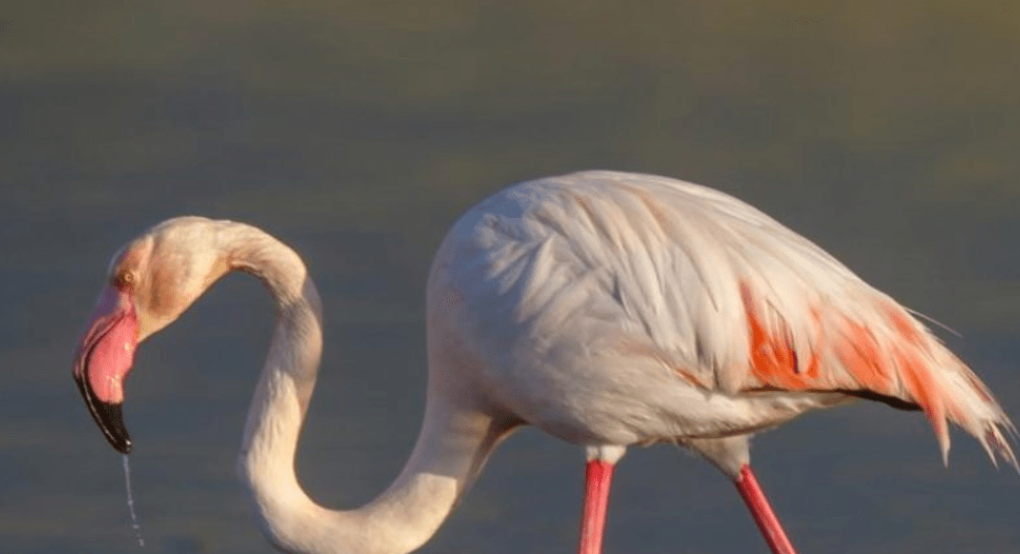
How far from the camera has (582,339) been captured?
6.38 metres

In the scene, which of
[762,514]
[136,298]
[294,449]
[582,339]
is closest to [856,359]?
[582,339]

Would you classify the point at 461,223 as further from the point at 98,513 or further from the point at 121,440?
the point at 98,513

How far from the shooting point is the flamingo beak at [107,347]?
21.9 feet

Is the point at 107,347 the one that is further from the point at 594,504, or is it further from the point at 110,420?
the point at 594,504

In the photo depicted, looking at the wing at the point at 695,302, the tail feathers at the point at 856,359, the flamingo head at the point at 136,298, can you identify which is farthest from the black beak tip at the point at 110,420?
the tail feathers at the point at 856,359

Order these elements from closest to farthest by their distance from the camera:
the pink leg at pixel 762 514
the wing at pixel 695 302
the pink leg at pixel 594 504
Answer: the wing at pixel 695 302 → the pink leg at pixel 594 504 → the pink leg at pixel 762 514

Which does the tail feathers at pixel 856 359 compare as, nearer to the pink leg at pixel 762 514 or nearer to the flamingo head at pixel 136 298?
the pink leg at pixel 762 514

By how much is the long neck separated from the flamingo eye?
24 cm

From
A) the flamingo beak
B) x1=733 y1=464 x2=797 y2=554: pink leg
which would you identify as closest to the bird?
the flamingo beak

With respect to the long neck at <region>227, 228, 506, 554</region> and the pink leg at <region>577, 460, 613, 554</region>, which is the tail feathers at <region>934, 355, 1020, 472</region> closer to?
the pink leg at <region>577, 460, 613, 554</region>

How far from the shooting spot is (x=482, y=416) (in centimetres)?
671

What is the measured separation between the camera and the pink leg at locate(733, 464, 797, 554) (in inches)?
275

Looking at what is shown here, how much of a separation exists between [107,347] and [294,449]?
0.50 metres

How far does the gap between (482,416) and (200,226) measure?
0.80m
